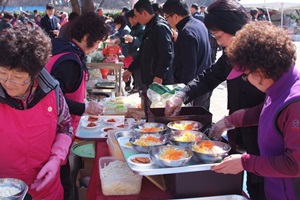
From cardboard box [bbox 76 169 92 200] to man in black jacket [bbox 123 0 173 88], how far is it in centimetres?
164

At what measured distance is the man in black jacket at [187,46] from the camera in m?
3.72

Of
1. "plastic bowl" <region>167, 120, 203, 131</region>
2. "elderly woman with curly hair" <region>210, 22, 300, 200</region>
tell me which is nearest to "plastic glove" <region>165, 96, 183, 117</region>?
"plastic bowl" <region>167, 120, 203, 131</region>

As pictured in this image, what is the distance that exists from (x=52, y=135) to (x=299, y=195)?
119 cm

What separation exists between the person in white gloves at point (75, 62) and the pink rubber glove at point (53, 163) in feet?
1.61

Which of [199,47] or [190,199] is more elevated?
[199,47]

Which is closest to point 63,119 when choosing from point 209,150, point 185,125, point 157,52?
point 185,125

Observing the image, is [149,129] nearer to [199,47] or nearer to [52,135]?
[52,135]

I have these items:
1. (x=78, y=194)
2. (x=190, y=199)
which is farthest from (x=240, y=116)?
(x=78, y=194)

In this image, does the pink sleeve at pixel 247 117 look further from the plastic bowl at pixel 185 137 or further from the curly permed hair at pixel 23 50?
the curly permed hair at pixel 23 50

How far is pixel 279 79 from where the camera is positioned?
1.39m

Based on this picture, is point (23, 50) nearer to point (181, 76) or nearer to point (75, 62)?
point (75, 62)

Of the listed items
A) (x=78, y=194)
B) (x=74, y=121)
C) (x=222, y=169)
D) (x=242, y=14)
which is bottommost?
(x=78, y=194)

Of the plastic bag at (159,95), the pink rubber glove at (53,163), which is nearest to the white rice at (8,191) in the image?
the pink rubber glove at (53,163)

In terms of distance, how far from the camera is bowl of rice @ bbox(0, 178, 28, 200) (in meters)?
1.31
